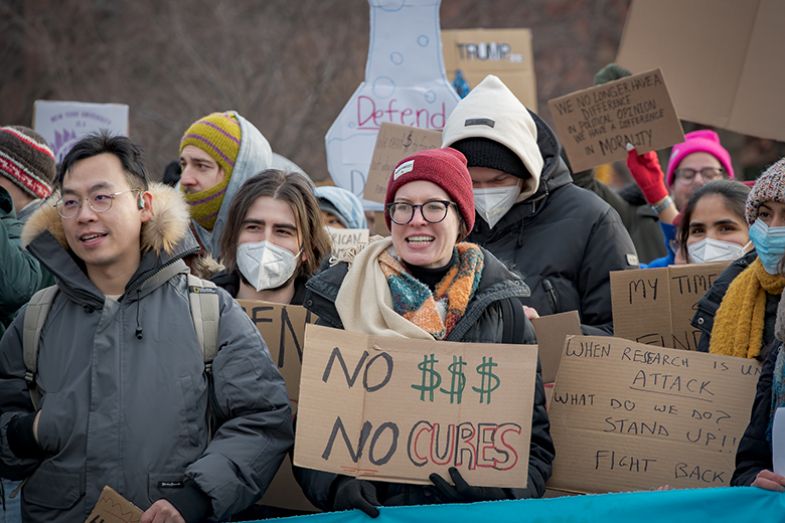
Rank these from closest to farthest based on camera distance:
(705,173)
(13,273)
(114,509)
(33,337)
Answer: (114,509), (33,337), (13,273), (705,173)

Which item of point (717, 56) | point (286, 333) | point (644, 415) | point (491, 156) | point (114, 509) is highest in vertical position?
point (717, 56)

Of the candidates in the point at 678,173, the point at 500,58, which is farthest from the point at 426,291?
the point at 500,58

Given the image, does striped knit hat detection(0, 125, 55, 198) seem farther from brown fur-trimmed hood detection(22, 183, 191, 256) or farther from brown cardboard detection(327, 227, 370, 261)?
brown fur-trimmed hood detection(22, 183, 191, 256)

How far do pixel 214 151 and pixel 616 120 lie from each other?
204 cm

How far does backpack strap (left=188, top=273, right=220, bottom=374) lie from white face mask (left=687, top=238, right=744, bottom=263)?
2.36 meters

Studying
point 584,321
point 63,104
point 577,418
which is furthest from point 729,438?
point 63,104

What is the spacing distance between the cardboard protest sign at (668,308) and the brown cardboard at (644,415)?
65cm

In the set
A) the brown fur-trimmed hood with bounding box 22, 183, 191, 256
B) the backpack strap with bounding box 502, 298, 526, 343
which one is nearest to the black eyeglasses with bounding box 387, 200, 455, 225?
the backpack strap with bounding box 502, 298, 526, 343

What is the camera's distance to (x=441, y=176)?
4.35 metres

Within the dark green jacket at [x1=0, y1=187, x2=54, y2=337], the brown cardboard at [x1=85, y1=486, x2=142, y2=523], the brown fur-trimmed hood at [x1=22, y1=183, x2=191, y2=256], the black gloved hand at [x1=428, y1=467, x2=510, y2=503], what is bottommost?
the brown cardboard at [x1=85, y1=486, x2=142, y2=523]

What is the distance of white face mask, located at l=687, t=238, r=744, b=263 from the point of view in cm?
564

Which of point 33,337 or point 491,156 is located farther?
point 491,156

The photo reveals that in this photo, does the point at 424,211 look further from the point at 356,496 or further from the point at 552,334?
the point at 356,496

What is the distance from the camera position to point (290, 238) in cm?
541
